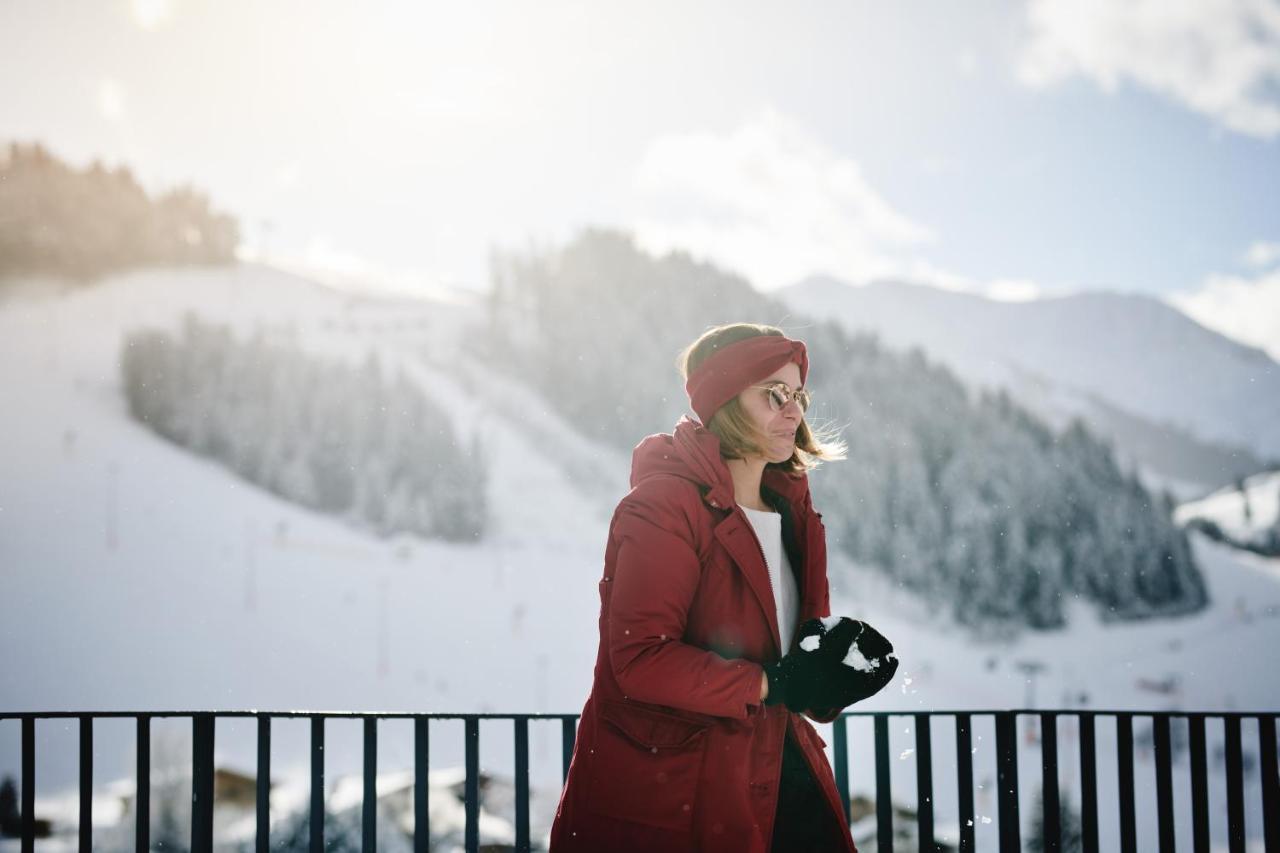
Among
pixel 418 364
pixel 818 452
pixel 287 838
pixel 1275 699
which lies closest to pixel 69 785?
pixel 287 838

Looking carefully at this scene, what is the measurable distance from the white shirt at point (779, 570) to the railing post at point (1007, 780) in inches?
72.2

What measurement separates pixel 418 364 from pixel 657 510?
68.9 metres

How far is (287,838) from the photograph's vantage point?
869 inches

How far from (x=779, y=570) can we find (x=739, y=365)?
0.50 metres

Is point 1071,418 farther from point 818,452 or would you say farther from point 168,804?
point 818,452

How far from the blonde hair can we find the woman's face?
2cm

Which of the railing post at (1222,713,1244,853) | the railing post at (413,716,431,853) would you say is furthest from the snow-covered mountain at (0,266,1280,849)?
the railing post at (1222,713,1244,853)

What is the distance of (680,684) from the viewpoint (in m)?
1.79

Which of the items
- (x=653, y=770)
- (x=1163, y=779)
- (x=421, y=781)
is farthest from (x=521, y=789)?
(x=1163, y=779)

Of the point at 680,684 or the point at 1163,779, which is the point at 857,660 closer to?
the point at 680,684

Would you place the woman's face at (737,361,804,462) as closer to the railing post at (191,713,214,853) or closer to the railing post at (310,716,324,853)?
the railing post at (310,716,324,853)

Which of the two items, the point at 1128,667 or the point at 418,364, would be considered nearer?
the point at 1128,667

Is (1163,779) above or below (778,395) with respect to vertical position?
below

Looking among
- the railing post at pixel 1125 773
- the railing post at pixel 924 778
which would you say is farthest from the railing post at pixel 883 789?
the railing post at pixel 1125 773
